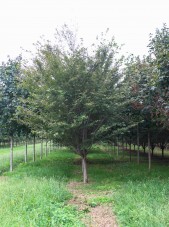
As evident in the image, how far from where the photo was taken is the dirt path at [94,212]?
618 cm

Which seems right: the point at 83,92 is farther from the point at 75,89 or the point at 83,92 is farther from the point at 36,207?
the point at 36,207

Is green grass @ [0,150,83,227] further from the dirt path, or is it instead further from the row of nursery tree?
the row of nursery tree

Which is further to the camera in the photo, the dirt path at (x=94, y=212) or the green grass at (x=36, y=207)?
the dirt path at (x=94, y=212)

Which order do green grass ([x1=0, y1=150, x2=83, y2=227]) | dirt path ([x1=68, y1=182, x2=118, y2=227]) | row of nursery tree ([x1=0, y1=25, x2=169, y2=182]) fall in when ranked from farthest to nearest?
row of nursery tree ([x1=0, y1=25, x2=169, y2=182]), dirt path ([x1=68, y1=182, x2=118, y2=227]), green grass ([x1=0, y1=150, x2=83, y2=227])

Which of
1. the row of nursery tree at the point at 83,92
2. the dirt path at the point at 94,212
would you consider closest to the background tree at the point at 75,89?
the row of nursery tree at the point at 83,92

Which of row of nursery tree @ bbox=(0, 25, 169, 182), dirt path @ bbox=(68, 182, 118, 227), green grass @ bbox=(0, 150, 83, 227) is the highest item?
row of nursery tree @ bbox=(0, 25, 169, 182)

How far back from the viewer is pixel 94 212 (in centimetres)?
716

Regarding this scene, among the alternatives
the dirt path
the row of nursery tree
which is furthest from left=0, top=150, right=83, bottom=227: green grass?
the row of nursery tree

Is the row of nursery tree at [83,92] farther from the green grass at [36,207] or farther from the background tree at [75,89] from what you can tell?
the green grass at [36,207]

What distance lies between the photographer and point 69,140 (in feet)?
38.9

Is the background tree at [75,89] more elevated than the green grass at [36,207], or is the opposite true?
the background tree at [75,89]

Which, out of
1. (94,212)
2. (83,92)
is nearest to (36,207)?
(94,212)

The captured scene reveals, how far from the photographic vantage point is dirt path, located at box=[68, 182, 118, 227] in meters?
6.18

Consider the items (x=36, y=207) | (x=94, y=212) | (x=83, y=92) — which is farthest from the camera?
(x=83, y=92)
